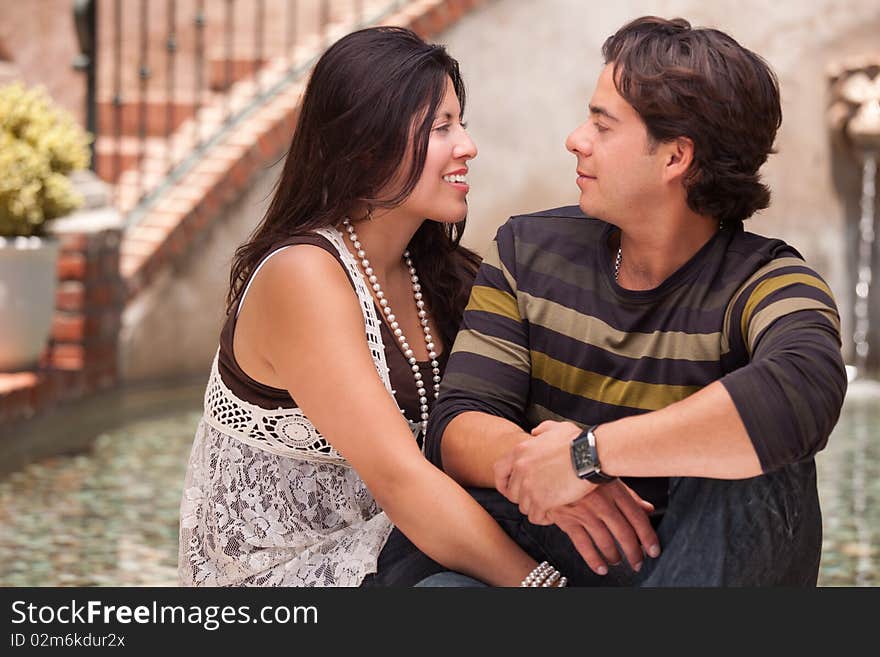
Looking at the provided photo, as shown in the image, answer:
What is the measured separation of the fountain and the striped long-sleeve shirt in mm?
4401

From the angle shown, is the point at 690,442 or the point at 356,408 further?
the point at 356,408

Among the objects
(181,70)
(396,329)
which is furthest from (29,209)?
(396,329)

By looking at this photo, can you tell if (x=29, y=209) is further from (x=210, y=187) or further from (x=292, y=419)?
(x=292, y=419)

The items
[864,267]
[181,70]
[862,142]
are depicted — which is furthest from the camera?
[181,70]

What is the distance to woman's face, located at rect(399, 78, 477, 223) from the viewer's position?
2.29 m

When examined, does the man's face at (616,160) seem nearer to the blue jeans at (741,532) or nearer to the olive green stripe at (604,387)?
the olive green stripe at (604,387)

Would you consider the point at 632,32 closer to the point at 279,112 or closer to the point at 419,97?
the point at 419,97

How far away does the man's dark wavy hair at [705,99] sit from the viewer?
2.03 metres

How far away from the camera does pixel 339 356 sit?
2068 millimetres

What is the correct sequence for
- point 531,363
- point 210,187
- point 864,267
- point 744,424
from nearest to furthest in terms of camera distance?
point 744,424 < point 531,363 < point 210,187 < point 864,267

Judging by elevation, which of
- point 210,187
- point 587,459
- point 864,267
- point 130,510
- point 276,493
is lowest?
point 130,510

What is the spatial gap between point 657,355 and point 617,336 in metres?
0.07

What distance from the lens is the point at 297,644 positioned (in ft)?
6.05

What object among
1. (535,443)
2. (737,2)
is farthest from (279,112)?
(535,443)
